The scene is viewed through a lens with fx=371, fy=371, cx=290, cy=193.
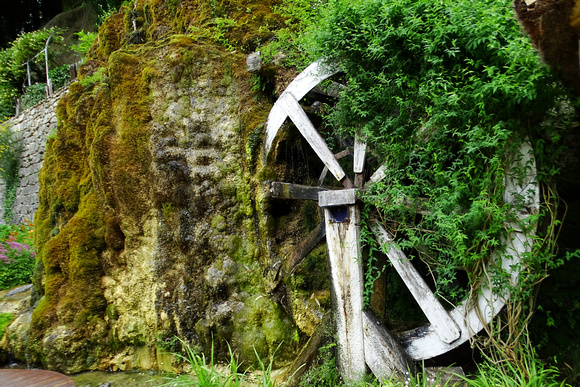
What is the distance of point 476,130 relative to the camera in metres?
2.31

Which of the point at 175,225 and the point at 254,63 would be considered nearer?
the point at 254,63

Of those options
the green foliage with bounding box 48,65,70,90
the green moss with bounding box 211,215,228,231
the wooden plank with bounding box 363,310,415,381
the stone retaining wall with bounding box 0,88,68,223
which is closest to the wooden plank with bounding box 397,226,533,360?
the wooden plank with bounding box 363,310,415,381

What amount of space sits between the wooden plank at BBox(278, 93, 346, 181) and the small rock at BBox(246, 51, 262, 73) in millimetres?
591

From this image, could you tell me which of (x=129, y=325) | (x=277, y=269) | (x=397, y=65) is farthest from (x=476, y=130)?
(x=129, y=325)

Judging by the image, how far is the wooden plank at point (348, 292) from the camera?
9.82 ft

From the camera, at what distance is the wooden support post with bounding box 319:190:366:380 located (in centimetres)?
300

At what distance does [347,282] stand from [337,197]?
2.31ft

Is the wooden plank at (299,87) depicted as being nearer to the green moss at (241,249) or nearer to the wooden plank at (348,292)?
the green moss at (241,249)

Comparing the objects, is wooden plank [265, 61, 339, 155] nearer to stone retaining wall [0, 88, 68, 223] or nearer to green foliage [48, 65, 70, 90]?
stone retaining wall [0, 88, 68, 223]

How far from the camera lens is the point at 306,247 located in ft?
11.3

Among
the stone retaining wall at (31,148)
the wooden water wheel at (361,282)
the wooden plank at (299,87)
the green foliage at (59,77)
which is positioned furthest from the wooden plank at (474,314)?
the green foliage at (59,77)

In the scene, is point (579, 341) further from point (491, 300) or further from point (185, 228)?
point (185, 228)

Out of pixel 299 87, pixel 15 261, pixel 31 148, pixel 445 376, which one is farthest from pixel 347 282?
pixel 31 148

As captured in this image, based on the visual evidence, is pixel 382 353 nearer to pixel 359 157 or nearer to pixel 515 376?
pixel 515 376
